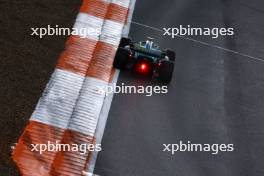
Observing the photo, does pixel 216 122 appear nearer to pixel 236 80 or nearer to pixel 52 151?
pixel 236 80

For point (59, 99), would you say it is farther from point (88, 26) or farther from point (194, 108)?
point (194, 108)

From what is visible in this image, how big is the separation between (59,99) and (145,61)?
90.1 inches

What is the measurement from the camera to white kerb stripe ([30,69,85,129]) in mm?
7875

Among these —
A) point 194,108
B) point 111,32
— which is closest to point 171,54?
point 194,108

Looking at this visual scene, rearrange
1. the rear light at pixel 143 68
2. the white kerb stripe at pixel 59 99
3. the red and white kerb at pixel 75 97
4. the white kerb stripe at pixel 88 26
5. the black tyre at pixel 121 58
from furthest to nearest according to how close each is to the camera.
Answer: the white kerb stripe at pixel 88 26
the rear light at pixel 143 68
the black tyre at pixel 121 58
the white kerb stripe at pixel 59 99
the red and white kerb at pixel 75 97

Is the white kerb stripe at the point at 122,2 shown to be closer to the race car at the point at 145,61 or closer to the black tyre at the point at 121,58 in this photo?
the race car at the point at 145,61

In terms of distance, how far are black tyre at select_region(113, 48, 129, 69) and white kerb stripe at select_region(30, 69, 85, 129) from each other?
911 millimetres

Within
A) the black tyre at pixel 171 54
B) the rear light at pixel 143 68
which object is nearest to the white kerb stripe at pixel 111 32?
the rear light at pixel 143 68

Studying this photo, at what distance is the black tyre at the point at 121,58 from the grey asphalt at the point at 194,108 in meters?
0.23

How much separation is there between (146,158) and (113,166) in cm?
68

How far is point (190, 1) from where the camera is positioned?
1320cm

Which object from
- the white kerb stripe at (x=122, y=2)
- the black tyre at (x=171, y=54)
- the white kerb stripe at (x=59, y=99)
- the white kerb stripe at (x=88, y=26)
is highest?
the white kerb stripe at (x=122, y=2)

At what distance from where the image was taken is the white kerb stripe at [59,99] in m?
7.88

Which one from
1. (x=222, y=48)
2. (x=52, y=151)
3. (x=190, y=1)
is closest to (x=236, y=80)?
(x=222, y=48)
